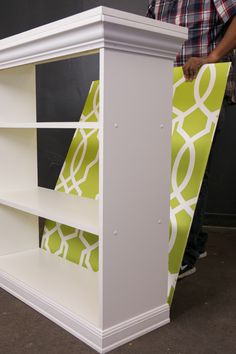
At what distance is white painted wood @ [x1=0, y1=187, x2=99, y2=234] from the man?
51cm

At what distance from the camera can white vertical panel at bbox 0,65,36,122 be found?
186 centimetres

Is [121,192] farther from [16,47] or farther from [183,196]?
[16,47]

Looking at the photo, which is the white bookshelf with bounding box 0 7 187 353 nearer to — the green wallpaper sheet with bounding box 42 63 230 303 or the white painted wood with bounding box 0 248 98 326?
the white painted wood with bounding box 0 248 98 326

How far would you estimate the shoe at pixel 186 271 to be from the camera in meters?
1.92

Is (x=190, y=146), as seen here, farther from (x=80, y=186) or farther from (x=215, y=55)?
(x=80, y=186)

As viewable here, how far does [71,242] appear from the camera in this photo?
1971 mm

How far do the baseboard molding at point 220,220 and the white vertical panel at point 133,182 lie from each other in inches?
57.5

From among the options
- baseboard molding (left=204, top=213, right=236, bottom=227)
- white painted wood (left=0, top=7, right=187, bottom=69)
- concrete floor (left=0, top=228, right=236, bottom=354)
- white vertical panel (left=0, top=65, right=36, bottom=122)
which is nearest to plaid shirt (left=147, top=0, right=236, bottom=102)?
white painted wood (left=0, top=7, right=187, bottom=69)

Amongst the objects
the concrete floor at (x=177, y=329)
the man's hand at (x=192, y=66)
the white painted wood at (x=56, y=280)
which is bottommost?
the concrete floor at (x=177, y=329)

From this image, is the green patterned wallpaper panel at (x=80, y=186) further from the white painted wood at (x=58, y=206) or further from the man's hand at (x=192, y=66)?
the man's hand at (x=192, y=66)

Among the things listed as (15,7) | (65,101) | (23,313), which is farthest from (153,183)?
(15,7)

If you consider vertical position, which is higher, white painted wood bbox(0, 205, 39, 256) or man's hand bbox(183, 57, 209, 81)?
man's hand bbox(183, 57, 209, 81)

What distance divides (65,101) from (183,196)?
1713 mm

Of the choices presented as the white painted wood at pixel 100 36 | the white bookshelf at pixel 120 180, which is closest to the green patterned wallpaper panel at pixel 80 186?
the white bookshelf at pixel 120 180
